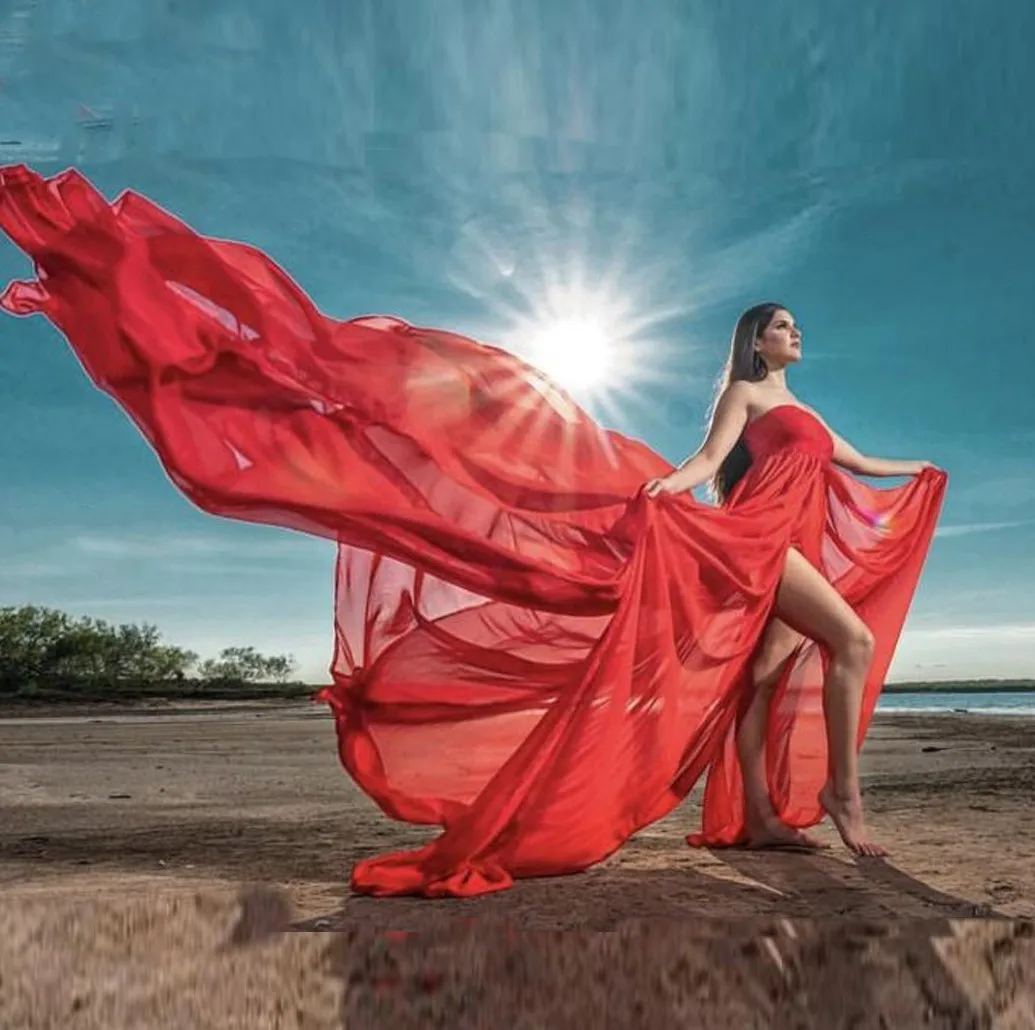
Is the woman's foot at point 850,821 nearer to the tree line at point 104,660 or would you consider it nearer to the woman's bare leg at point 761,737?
the woman's bare leg at point 761,737

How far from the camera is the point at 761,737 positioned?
5.34 metres

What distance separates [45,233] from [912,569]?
15.1 ft

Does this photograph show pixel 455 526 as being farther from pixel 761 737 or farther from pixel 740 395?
pixel 761 737

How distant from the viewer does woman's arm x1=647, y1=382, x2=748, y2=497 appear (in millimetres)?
4957

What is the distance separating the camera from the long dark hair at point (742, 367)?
5338 mm

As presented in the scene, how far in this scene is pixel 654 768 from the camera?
14.7 ft

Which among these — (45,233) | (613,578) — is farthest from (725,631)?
(45,233)

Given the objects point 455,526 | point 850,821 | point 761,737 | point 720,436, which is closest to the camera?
point 455,526

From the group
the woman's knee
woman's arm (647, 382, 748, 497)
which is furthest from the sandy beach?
woman's arm (647, 382, 748, 497)

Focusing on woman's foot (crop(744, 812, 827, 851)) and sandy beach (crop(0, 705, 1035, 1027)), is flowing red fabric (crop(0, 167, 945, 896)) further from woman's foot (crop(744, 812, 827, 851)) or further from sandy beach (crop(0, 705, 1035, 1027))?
sandy beach (crop(0, 705, 1035, 1027))

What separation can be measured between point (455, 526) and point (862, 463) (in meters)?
2.42

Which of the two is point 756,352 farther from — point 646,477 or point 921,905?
point 921,905

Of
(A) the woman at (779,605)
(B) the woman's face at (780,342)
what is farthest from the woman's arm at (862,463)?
(B) the woman's face at (780,342)

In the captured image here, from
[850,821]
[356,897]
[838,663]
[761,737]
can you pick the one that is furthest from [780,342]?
[356,897]
